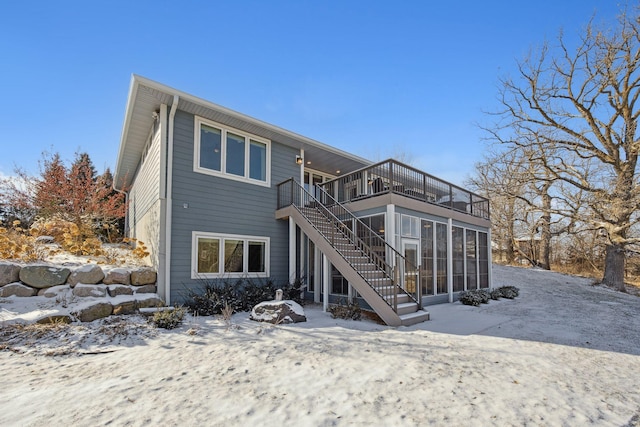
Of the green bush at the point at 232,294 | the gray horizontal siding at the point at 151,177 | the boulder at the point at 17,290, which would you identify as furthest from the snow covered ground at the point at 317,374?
the gray horizontal siding at the point at 151,177

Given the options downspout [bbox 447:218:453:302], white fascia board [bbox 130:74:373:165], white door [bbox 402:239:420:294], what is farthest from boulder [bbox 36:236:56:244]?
downspout [bbox 447:218:453:302]

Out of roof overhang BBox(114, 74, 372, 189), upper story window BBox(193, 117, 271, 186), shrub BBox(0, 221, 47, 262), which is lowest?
shrub BBox(0, 221, 47, 262)

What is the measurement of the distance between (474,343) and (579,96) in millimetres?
13882

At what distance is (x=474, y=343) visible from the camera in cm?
530

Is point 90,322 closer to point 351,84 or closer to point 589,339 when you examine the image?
point 589,339

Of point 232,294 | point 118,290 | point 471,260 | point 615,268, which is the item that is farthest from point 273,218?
point 615,268

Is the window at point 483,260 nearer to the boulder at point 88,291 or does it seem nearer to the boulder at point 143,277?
the boulder at point 143,277

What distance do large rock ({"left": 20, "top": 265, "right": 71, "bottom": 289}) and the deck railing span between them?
277 inches

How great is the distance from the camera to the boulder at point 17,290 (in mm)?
6254

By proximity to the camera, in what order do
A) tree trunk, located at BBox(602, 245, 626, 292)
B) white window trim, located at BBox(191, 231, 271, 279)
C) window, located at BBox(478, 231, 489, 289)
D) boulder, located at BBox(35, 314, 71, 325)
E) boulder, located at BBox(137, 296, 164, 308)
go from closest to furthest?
1. boulder, located at BBox(35, 314, 71, 325)
2. boulder, located at BBox(137, 296, 164, 308)
3. white window trim, located at BBox(191, 231, 271, 279)
4. window, located at BBox(478, 231, 489, 289)
5. tree trunk, located at BBox(602, 245, 626, 292)

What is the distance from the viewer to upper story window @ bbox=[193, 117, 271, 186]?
8.30 m

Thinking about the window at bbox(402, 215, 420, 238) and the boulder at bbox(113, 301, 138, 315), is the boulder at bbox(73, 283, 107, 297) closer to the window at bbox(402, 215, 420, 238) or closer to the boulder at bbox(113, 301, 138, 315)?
the boulder at bbox(113, 301, 138, 315)

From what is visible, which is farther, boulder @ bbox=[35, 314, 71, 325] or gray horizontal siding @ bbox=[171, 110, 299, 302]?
gray horizontal siding @ bbox=[171, 110, 299, 302]

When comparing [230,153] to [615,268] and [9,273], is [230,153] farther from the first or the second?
[615,268]
